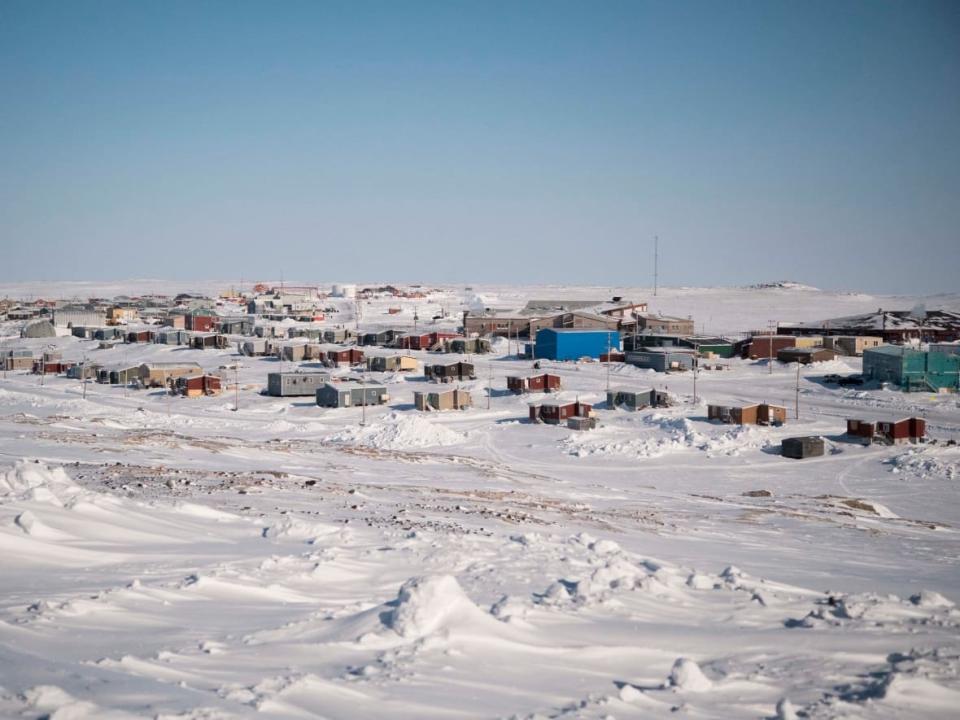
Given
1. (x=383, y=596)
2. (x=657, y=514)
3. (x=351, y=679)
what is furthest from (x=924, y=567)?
(x=351, y=679)

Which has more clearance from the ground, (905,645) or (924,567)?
(905,645)

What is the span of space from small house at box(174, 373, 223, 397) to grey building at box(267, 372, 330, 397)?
2.42 metres

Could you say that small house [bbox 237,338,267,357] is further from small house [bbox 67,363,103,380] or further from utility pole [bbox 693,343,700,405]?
utility pole [bbox 693,343,700,405]

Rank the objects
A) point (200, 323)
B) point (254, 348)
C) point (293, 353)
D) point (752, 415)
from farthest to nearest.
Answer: point (200, 323) → point (254, 348) → point (293, 353) → point (752, 415)

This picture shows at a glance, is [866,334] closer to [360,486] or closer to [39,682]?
[360,486]

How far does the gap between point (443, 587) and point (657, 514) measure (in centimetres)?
1016

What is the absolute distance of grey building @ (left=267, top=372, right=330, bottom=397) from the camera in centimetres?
3653

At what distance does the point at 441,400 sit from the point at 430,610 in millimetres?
26268

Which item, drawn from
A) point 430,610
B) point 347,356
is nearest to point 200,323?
point 347,356

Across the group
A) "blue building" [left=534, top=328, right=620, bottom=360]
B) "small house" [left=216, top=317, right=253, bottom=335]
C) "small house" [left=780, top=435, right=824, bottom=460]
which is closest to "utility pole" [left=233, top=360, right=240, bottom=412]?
"blue building" [left=534, top=328, right=620, bottom=360]

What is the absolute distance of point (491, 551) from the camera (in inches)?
400

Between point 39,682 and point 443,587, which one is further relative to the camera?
point 443,587

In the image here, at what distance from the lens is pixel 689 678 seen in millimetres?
6129

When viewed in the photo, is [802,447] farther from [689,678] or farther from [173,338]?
[173,338]
